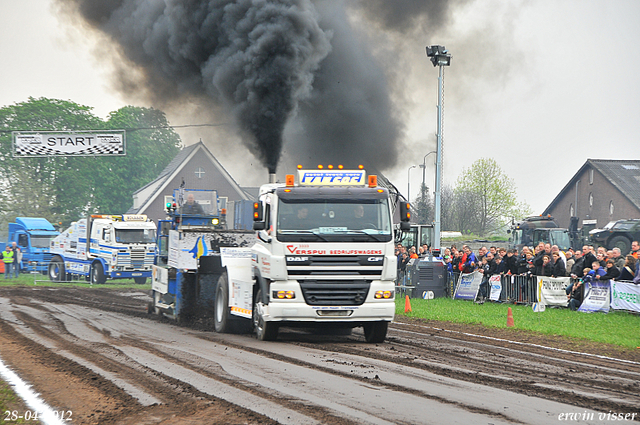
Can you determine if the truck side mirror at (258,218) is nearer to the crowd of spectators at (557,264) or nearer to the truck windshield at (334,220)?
the truck windshield at (334,220)

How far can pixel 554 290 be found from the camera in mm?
18281

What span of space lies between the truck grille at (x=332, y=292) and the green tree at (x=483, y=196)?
61.2 meters

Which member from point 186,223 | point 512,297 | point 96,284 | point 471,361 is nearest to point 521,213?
point 96,284

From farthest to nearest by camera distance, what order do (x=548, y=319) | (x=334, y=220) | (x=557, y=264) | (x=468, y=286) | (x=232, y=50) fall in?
(x=468, y=286) < (x=232, y=50) < (x=557, y=264) < (x=548, y=319) < (x=334, y=220)

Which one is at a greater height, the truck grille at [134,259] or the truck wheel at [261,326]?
the truck grille at [134,259]

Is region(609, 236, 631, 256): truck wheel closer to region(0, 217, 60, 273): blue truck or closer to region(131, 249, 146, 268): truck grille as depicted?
region(131, 249, 146, 268): truck grille

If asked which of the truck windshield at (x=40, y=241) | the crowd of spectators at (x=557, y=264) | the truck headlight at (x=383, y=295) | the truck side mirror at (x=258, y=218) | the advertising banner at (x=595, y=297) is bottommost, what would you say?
the advertising banner at (x=595, y=297)

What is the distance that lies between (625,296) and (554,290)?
7.10ft

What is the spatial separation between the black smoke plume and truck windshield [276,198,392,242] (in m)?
7.28

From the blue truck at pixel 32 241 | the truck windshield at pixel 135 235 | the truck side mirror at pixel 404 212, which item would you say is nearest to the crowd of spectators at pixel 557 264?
the truck side mirror at pixel 404 212

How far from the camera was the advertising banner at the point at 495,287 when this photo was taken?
67.4 ft

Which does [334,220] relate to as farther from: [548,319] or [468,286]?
[468,286]

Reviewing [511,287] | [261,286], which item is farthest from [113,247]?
[261,286]

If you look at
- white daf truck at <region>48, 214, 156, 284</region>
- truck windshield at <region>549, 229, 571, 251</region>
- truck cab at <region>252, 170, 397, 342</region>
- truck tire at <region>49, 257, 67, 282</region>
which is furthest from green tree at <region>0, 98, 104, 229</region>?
truck cab at <region>252, 170, 397, 342</region>
